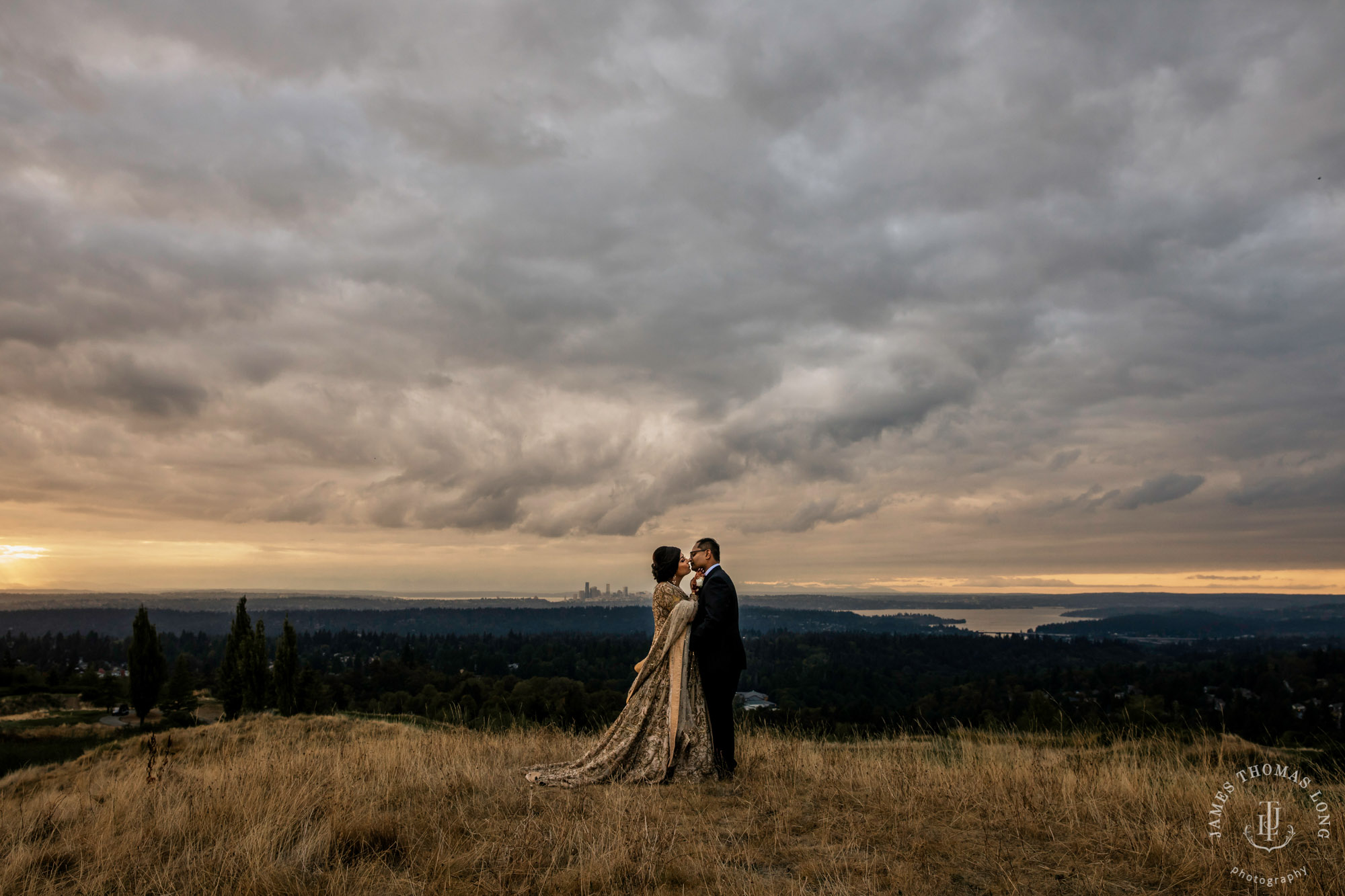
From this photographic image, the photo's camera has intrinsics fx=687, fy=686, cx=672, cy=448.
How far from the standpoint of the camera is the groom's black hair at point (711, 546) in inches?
329

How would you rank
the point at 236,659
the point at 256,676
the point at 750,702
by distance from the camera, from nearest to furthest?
1. the point at 750,702
2. the point at 256,676
3. the point at 236,659

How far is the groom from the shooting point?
804 cm

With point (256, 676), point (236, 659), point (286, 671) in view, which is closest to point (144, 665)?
point (236, 659)

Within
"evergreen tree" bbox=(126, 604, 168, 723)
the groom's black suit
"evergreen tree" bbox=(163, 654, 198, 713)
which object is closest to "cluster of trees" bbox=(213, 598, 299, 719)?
"evergreen tree" bbox=(163, 654, 198, 713)

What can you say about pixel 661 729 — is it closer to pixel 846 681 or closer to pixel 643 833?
pixel 643 833

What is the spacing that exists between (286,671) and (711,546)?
218 feet

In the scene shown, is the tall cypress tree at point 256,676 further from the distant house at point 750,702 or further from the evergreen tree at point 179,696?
the distant house at point 750,702

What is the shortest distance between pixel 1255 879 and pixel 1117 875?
78 cm

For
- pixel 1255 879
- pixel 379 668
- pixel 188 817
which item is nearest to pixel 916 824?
pixel 1255 879

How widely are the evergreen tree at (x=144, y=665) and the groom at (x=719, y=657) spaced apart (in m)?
71.8

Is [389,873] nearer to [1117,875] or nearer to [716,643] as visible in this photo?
[716,643]

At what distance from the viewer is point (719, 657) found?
8102 millimetres

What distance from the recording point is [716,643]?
811 centimetres

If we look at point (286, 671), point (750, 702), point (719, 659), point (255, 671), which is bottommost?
point (750, 702)
